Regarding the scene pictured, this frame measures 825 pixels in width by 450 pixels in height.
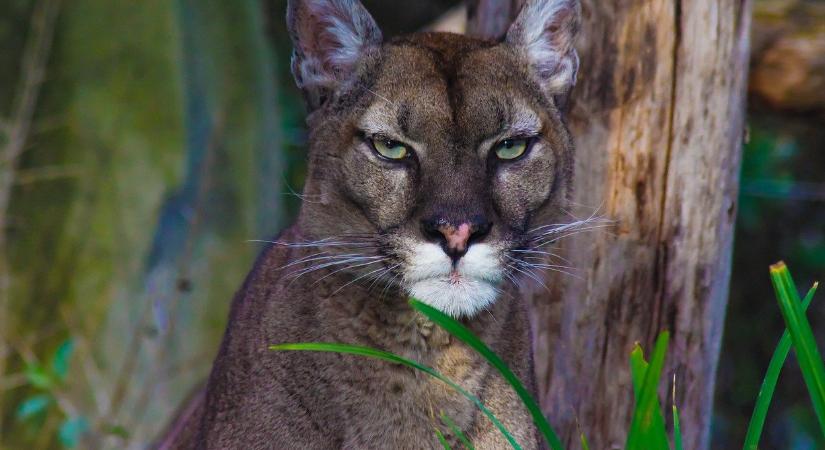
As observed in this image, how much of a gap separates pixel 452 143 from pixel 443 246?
307 millimetres

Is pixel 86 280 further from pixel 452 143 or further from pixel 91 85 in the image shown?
pixel 452 143

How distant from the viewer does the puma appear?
3244 millimetres

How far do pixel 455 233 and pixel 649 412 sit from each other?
749 millimetres

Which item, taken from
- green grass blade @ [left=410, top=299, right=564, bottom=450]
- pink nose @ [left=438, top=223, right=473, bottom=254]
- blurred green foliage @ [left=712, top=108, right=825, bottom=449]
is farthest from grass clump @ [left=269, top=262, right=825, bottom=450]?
blurred green foliage @ [left=712, top=108, right=825, bottom=449]

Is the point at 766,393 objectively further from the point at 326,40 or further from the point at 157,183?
the point at 157,183

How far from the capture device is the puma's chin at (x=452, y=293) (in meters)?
3.21

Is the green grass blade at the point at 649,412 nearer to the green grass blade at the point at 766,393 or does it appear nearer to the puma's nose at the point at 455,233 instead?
the green grass blade at the point at 766,393

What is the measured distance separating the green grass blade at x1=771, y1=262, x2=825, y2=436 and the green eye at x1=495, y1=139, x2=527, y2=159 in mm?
962

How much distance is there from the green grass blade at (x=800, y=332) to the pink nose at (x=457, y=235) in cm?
79

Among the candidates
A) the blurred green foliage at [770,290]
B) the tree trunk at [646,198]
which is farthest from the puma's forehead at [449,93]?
the blurred green foliage at [770,290]

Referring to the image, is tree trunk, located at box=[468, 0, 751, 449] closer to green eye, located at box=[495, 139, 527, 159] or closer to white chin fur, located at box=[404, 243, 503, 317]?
green eye, located at box=[495, 139, 527, 159]

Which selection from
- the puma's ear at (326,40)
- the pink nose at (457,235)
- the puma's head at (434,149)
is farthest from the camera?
the puma's ear at (326,40)

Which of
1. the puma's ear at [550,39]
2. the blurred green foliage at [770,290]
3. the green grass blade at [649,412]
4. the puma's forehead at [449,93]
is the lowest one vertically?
the blurred green foliage at [770,290]

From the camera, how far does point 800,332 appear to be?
8.36ft
